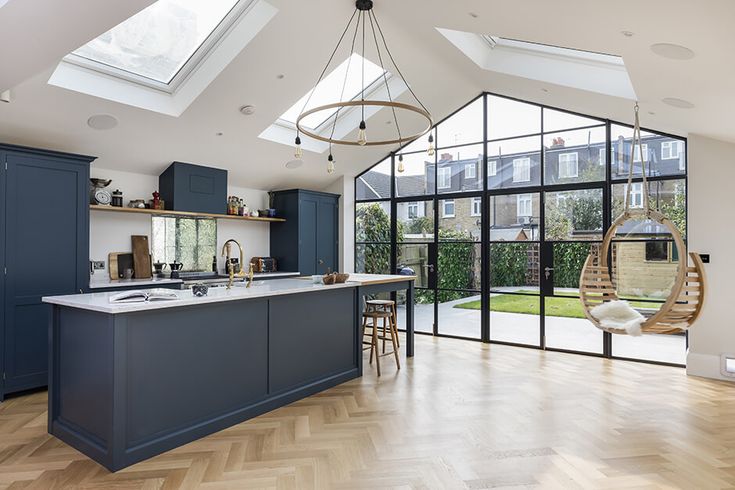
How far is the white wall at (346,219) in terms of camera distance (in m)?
7.61

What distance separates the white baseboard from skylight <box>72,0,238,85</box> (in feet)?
19.1

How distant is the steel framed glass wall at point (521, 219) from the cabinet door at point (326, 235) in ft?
2.28

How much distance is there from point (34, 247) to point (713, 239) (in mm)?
6793

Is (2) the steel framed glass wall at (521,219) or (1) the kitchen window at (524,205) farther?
(1) the kitchen window at (524,205)

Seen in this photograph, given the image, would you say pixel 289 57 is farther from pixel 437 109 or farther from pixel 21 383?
pixel 21 383

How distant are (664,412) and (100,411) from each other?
14.0 ft

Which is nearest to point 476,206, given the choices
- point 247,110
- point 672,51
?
point 247,110

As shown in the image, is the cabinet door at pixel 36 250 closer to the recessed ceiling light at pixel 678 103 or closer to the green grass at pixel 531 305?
the green grass at pixel 531 305

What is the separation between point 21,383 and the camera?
4.15 m

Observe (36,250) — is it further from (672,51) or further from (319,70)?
(672,51)

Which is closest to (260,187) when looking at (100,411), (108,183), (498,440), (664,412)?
(108,183)

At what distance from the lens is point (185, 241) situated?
611cm

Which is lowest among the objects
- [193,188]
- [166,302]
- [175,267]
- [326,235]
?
[166,302]

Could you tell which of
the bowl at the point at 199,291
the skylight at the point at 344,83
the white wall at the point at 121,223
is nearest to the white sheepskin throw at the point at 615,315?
the bowl at the point at 199,291
